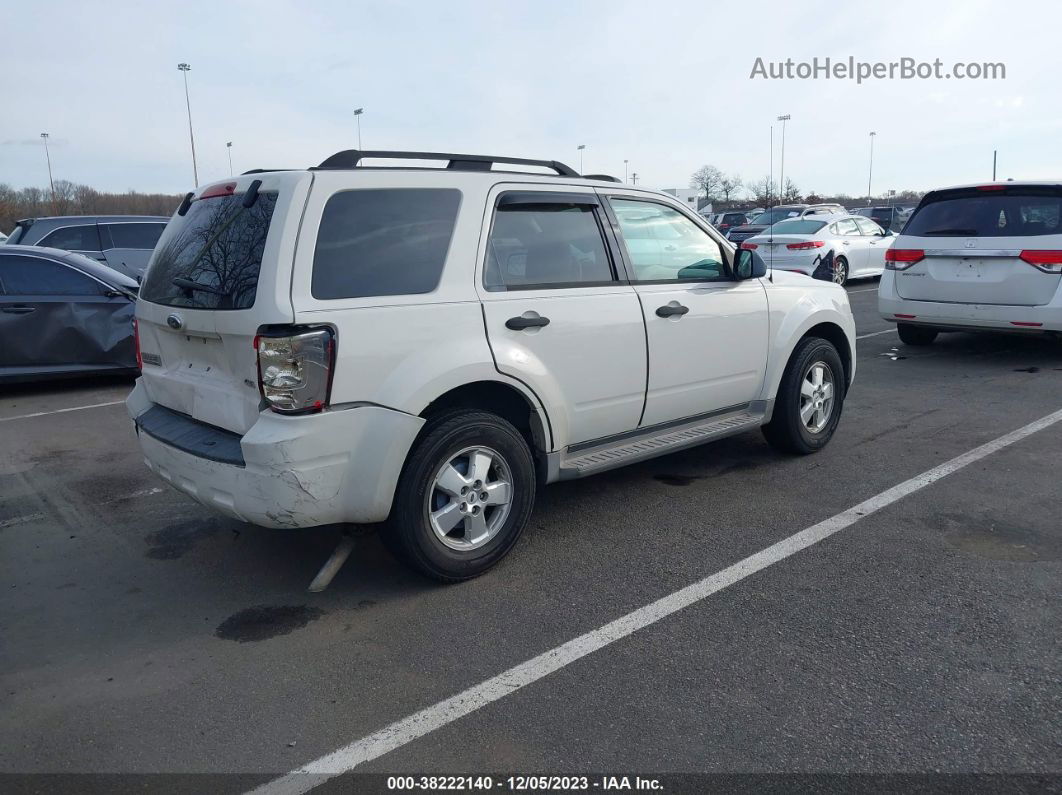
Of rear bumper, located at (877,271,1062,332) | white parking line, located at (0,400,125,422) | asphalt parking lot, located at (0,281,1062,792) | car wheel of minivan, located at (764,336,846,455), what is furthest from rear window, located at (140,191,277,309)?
rear bumper, located at (877,271,1062,332)

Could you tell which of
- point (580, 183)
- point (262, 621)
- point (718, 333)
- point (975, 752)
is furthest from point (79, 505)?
point (975, 752)

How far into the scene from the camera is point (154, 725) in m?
2.98

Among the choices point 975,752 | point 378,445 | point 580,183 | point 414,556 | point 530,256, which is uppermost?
point 580,183

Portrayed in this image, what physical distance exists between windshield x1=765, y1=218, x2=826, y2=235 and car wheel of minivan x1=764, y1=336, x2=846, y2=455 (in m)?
11.5

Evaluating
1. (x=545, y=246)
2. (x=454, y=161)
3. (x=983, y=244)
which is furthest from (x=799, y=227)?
(x=454, y=161)

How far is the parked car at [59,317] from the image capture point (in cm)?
856

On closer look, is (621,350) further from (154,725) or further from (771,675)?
(154,725)

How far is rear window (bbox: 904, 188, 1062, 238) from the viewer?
27.8 feet

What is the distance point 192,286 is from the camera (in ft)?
12.9

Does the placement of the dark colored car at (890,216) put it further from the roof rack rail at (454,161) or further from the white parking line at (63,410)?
the roof rack rail at (454,161)

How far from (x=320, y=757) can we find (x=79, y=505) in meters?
3.30

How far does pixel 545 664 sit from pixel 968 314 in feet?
24.2

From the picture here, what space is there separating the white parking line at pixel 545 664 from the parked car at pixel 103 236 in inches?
455

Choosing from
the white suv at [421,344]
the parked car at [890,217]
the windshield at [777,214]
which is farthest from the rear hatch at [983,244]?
the parked car at [890,217]
